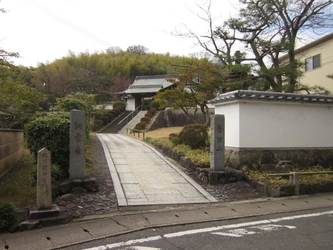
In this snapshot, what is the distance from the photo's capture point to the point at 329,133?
1124 cm

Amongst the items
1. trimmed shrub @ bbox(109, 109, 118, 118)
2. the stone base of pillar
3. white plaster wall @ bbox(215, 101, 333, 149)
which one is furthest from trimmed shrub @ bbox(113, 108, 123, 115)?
the stone base of pillar

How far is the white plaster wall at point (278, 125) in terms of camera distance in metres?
10.1

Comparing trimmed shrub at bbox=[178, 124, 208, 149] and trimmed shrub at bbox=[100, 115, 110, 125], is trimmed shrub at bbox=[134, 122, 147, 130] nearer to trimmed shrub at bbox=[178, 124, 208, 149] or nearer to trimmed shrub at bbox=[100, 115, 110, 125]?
trimmed shrub at bbox=[100, 115, 110, 125]

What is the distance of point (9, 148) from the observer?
10.4 meters

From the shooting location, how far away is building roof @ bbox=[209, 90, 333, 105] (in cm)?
1001

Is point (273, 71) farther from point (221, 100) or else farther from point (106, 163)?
point (106, 163)

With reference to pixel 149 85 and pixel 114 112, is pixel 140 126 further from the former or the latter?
pixel 149 85

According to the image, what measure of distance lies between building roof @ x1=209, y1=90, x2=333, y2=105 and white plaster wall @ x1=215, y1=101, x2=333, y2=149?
18 cm

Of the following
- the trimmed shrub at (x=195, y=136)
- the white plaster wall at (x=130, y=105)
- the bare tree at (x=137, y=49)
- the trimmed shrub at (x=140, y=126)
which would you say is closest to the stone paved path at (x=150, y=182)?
the trimmed shrub at (x=195, y=136)

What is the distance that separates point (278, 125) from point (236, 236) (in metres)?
6.37

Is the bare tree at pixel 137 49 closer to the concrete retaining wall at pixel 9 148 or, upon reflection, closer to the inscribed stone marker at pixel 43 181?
the concrete retaining wall at pixel 9 148

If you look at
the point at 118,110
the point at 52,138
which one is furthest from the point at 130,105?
the point at 52,138

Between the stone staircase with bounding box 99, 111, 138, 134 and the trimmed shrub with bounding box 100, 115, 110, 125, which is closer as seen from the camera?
the stone staircase with bounding box 99, 111, 138, 134

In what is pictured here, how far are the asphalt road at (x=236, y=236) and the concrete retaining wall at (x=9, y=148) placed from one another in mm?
6327
